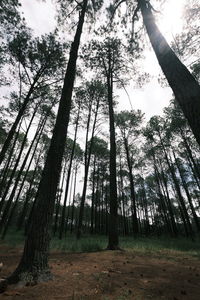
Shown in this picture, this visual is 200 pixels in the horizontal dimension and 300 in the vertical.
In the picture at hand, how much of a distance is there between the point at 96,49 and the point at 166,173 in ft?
64.1

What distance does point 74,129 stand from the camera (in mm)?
16688

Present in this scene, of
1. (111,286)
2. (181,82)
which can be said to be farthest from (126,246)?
(181,82)

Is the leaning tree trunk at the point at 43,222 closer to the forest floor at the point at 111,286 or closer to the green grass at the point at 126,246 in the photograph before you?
the forest floor at the point at 111,286

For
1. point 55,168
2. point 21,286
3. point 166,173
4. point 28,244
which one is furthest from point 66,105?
point 166,173

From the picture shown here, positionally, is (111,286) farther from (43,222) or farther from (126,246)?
(126,246)

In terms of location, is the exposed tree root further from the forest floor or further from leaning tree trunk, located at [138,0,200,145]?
leaning tree trunk, located at [138,0,200,145]

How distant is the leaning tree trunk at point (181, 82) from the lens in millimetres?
2539

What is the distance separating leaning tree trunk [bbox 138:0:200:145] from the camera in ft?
8.33

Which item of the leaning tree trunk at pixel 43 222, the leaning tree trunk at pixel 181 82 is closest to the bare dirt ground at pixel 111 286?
the leaning tree trunk at pixel 43 222

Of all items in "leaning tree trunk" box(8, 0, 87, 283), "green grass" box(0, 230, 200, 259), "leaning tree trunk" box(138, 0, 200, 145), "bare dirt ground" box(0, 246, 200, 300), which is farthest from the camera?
"green grass" box(0, 230, 200, 259)

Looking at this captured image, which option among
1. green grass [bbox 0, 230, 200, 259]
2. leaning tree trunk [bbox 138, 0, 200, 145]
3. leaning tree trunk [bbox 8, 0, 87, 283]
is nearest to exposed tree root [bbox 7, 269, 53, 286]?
leaning tree trunk [bbox 8, 0, 87, 283]

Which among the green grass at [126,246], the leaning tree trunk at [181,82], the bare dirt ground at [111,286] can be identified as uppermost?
the leaning tree trunk at [181,82]

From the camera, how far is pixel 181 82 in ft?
9.55

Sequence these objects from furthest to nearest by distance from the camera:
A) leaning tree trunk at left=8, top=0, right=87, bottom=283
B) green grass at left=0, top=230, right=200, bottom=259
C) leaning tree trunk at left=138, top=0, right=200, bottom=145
Answer: green grass at left=0, top=230, right=200, bottom=259, leaning tree trunk at left=8, top=0, right=87, bottom=283, leaning tree trunk at left=138, top=0, right=200, bottom=145
